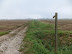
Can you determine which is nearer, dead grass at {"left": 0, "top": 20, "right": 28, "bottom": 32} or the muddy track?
the muddy track

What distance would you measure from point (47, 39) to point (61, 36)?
2956mm

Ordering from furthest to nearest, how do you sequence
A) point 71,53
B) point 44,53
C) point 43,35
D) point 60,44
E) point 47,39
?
point 43,35
point 47,39
point 60,44
point 44,53
point 71,53

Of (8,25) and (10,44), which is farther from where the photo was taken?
(8,25)

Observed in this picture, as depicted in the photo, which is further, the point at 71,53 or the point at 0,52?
the point at 0,52

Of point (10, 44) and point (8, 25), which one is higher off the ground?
point (10, 44)

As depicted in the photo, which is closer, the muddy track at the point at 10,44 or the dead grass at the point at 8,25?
the muddy track at the point at 10,44

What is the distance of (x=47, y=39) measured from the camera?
22.3m

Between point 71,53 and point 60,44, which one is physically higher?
point 71,53

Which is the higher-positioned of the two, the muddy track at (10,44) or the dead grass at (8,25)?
the muddy track at (10,44)

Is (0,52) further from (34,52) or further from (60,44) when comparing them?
(60,44)

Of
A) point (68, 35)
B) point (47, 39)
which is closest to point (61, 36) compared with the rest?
point (68, 35)

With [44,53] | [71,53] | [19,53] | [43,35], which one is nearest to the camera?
[71,53]

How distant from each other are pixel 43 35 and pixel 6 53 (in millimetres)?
11193

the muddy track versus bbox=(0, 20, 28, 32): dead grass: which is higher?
the muddy track
